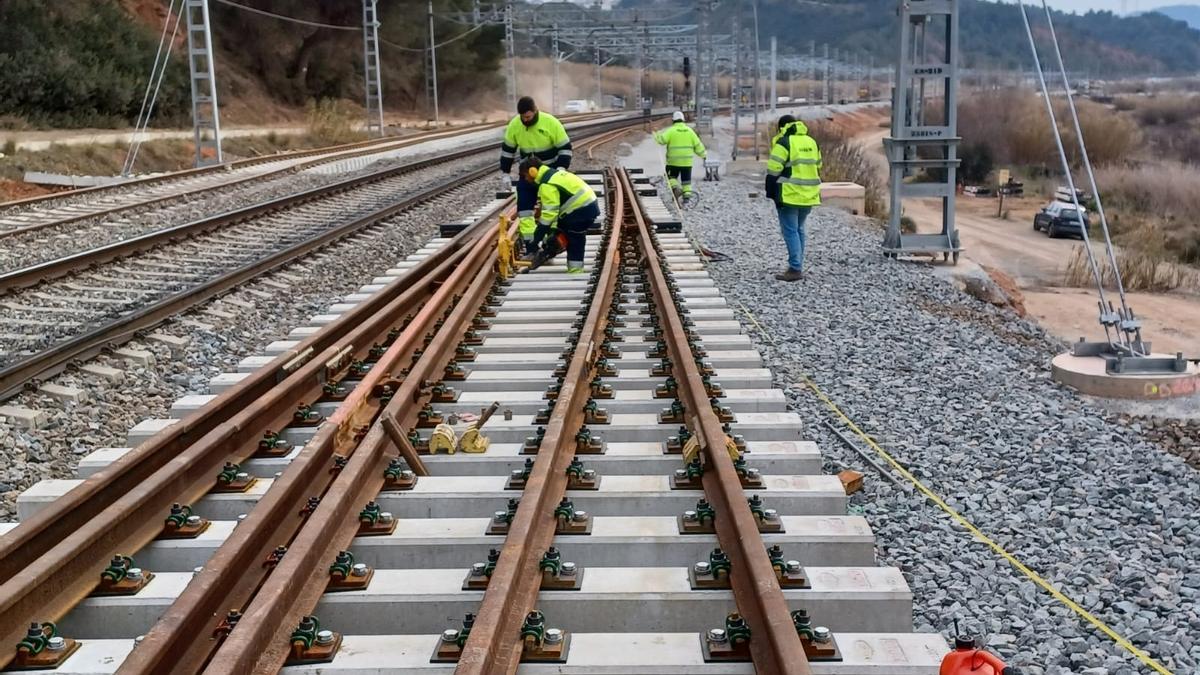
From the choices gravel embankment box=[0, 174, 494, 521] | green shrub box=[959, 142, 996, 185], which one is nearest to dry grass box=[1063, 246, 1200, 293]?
gravel embankment box=[0, 174, 494, 521]

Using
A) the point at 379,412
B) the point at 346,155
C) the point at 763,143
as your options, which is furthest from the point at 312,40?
the point at 379,412

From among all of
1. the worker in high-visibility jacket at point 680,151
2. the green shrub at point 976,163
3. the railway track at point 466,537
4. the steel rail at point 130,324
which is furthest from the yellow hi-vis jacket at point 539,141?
the green shrub at point 976,163

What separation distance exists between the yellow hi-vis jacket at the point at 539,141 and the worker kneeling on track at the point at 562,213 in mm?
812

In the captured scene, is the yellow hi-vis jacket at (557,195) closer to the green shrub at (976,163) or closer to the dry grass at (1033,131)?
the dry grass at (1033,131)

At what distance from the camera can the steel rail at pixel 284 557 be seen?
296cm

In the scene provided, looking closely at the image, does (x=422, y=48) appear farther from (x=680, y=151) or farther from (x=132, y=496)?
(x=132, y=496)

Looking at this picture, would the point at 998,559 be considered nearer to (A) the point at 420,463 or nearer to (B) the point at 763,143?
(A) the point at 420,463

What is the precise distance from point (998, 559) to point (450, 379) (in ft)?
9.78

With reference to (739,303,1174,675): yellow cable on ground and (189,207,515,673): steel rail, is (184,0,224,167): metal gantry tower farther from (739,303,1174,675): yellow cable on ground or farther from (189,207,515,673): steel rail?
(189,207,515,673): steel rail

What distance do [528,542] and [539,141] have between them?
7712 mm

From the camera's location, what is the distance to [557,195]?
958cm

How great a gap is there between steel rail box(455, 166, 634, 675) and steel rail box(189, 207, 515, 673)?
0.57 meters

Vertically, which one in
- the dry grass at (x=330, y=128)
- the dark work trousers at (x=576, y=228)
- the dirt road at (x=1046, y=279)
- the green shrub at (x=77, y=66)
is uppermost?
the green shrub at (x=77, y=66)

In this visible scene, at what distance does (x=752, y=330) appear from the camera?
366 inches
